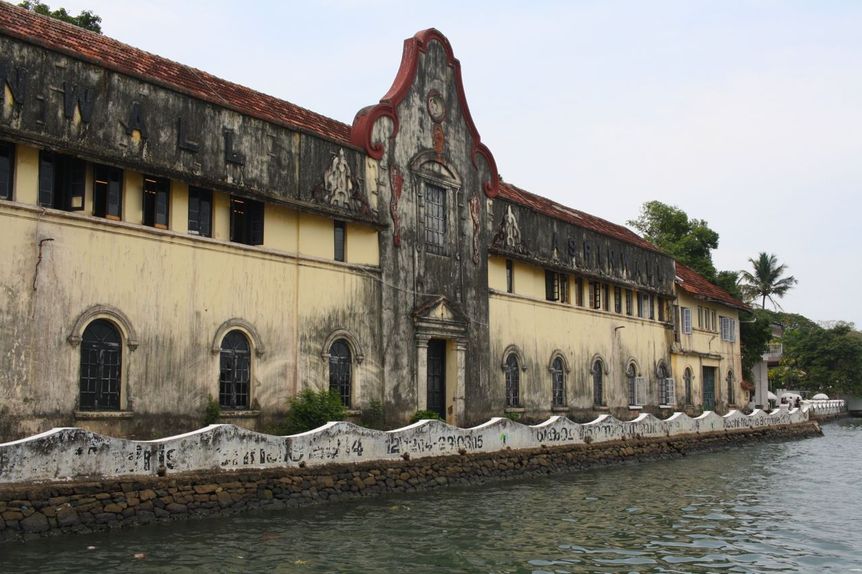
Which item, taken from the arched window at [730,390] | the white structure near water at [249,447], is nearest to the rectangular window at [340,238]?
the white structure near water at [249,447]

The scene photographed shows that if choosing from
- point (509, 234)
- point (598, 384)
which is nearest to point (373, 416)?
point (509, 234)

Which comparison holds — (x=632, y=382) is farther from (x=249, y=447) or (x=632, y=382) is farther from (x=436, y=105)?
(x=249, y=447)

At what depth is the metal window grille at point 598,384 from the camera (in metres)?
31.2

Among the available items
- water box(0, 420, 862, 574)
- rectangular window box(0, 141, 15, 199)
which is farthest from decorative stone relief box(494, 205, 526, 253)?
rectangular window box(0, 141, 15, 199)

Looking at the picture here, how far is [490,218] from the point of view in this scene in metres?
26.0

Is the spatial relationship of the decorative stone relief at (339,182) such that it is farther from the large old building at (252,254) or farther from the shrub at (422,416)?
the shrub at (422,416)

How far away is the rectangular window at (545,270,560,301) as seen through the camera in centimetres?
2923

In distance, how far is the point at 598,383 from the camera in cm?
3159

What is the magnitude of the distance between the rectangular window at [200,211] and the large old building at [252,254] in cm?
4

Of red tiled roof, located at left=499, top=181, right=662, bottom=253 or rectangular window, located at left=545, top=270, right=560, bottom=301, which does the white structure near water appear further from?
red tiled roof, located at left=499, top=181, right=662, bottom=253

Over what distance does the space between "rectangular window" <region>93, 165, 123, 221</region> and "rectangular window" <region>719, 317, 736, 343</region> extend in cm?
3228

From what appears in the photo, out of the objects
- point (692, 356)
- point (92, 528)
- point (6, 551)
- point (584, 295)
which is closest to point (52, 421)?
point (92, 528)

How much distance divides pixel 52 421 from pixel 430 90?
13.5m

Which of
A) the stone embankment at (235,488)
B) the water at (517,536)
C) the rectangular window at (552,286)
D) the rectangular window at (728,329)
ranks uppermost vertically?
the rectangular window at (552,286)
